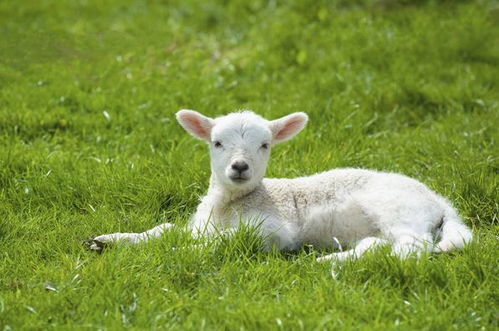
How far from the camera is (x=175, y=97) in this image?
30.8 ft

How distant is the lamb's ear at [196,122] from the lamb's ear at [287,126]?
53cm

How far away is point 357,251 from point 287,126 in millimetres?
1418

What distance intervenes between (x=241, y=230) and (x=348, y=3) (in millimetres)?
7544

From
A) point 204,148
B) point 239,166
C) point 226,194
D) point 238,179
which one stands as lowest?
point 204,148

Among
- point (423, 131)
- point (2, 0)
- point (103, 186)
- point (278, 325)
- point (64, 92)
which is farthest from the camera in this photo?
point (2, 0)

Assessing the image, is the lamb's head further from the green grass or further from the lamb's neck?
the green grass

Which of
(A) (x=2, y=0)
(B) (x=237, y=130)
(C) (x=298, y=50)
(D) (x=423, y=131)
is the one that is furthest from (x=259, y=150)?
(A) (x=2, y=0)

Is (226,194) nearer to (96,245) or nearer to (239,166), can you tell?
(239,166)

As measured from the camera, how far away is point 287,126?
630 centimetres

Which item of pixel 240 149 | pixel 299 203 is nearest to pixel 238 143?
pixel 240 149

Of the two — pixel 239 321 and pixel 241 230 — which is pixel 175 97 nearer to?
pixel 241 230

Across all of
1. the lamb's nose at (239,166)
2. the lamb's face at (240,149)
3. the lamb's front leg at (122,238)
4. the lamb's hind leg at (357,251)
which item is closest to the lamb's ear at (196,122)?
the lamb's face at (240,149)

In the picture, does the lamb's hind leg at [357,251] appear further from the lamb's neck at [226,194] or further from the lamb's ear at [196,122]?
the lamb's ear at [196,122]

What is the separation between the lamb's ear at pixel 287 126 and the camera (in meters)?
6.22
